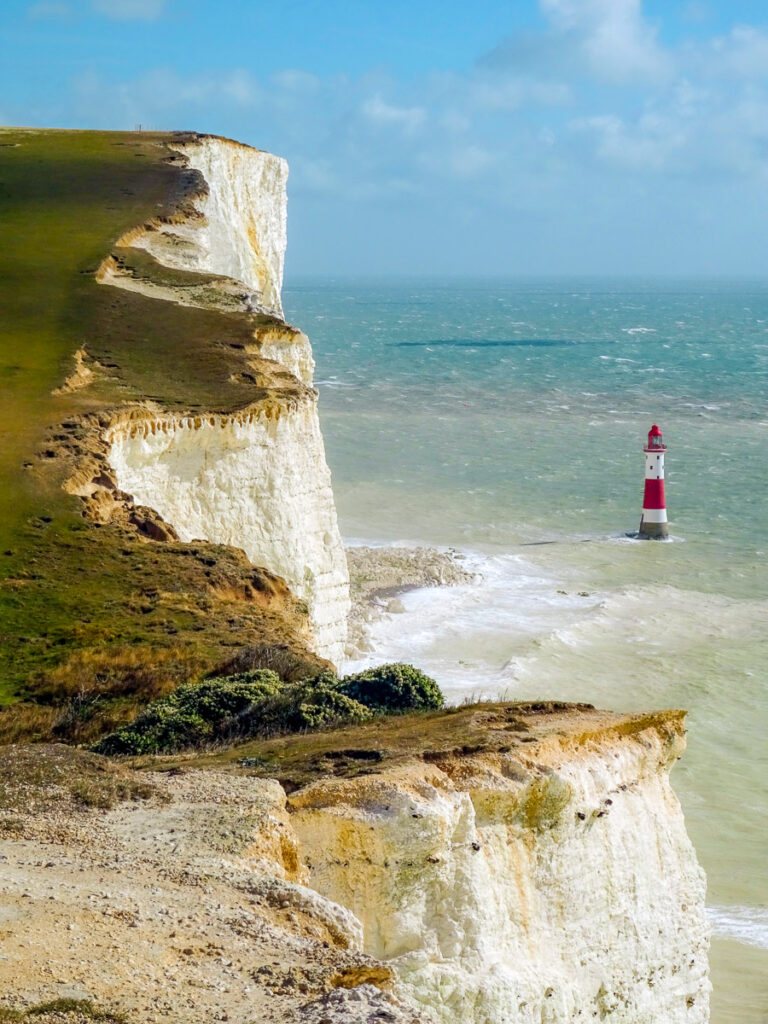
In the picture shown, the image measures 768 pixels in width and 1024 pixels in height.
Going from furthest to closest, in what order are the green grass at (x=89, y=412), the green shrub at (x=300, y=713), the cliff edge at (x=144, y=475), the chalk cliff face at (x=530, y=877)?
the green grass at (x=89, y=412)
the cliff edge at (x=144, y=475)
the green shrub at (x=300, y=713)
the chalk cliff face at (x=530, y=877)

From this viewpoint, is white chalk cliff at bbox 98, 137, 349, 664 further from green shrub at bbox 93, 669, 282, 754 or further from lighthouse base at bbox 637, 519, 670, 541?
lighthouse base at bbox 637, 519, 670, 541

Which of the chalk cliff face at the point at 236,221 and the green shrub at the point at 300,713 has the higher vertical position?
the chalk cliff face at the point at 236,221

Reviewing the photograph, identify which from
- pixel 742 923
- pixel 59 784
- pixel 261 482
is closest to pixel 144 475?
pixel 261 482

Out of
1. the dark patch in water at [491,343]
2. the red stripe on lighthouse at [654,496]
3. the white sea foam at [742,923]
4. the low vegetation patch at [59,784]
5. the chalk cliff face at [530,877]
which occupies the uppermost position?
the dark patch in water at [491,343]

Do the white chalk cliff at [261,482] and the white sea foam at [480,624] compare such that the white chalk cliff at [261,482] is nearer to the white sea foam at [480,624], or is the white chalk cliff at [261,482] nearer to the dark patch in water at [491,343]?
the white sea foam at [480,624]

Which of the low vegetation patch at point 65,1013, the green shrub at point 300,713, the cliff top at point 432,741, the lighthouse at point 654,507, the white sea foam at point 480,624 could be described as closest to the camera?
the low vegetation patch at point 65,1013

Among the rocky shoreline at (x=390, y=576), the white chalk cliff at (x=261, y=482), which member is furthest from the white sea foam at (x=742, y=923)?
the rocky shoreline at (x=390, y=576)

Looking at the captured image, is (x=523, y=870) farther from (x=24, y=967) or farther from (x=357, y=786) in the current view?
(x=24, y=967)

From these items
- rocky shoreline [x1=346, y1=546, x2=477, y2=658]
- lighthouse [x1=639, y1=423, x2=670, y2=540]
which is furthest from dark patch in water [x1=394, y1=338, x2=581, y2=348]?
rocky shoreline [x1=346, y1=546, x2=477, y2=658]
